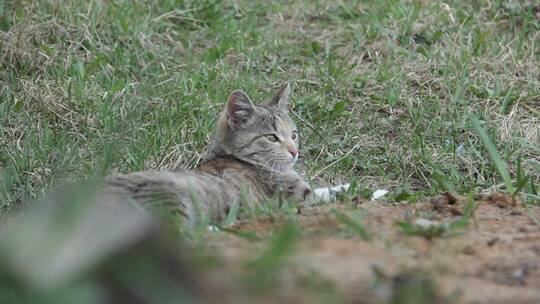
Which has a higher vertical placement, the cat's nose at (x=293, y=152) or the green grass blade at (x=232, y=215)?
the green grass blade at (x=232, y=215)

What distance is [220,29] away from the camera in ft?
34.2

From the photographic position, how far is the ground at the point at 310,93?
732 centimetres

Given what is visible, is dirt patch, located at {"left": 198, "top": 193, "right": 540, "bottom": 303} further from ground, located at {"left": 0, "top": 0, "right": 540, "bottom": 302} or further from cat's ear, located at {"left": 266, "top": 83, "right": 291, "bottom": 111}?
cat's ear, located at {"left": 266, "top": 83, "right": 291, "bottom": 111}

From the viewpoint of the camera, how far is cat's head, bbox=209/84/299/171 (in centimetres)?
757

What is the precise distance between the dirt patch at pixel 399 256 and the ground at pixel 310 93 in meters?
0.05

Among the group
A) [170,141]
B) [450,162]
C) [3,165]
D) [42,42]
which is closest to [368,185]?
[450,162]

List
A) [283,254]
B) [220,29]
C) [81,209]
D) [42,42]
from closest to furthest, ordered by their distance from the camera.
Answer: [81,209], [283,254], [42,42], [220,29]

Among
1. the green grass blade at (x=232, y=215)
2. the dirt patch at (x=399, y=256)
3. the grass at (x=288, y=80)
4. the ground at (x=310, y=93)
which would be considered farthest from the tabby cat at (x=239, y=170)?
the dirt patch at (x=399, y=256)

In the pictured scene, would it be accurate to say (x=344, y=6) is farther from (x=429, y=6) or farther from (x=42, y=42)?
(x=42, y=42)

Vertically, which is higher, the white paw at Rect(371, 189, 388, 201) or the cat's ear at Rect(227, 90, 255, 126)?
the cat's ear at Rect(227, 90, 255, 126)

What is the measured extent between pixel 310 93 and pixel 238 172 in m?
2.15

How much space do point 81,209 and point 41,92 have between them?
5739 mm

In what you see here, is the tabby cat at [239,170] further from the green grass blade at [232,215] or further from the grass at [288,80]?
the grass at [288,80]

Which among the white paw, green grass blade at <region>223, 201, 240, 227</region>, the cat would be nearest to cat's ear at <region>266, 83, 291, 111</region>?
the cat
